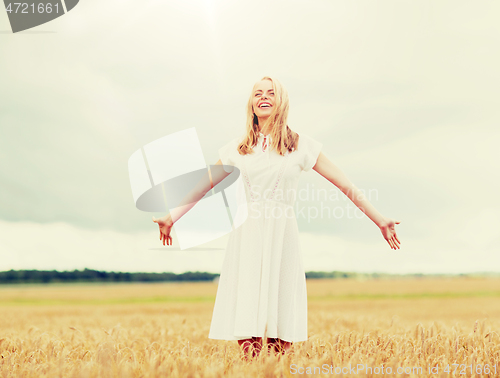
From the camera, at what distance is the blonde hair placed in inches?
149

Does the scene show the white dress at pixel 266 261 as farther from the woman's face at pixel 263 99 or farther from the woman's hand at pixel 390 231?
the woman's hand at pixel 390 231

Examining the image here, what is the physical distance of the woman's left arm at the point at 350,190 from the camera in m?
3.93

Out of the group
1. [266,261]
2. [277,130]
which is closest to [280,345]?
[266,261]

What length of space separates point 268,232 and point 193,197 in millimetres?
913

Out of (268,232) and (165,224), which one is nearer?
(268,232)

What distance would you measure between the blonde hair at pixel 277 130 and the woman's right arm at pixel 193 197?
363 millimetres

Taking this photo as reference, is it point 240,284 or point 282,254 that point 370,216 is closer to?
point 282,254

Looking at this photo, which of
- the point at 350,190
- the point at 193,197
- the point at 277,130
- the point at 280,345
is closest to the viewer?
the point at 280,345

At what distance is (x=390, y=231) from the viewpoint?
3902 millimetres

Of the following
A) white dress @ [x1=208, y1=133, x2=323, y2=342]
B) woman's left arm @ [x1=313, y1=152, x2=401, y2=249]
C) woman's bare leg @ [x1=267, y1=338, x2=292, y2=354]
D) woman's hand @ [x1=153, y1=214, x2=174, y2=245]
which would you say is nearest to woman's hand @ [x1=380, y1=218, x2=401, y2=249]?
woman's left arm @ [x1=313, y1=152, x2=401, y2=249]

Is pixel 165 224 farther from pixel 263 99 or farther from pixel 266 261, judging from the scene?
pixel 263 99

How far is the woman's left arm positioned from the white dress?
0.19 m

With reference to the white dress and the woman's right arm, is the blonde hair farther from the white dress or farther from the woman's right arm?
the woman's right arm

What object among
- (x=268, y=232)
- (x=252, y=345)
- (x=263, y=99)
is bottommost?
(x=252, y=345)
